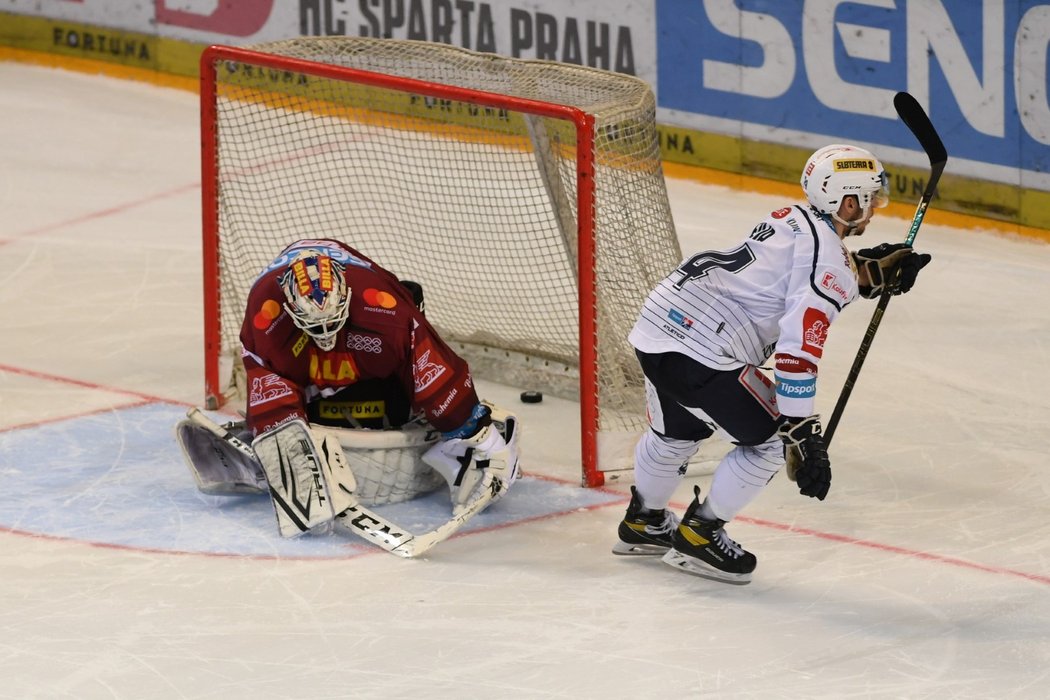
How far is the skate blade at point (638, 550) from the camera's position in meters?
5.08

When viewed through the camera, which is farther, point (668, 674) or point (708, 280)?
point (708, 280)

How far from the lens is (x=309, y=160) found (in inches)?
273

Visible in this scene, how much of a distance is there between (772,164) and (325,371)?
367 cm

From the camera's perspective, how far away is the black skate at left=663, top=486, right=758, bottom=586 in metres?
4.91

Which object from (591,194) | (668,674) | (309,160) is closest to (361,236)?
(309,160)

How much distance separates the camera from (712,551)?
491 centimetres

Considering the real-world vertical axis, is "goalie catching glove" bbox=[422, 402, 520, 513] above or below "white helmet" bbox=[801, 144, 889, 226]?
below

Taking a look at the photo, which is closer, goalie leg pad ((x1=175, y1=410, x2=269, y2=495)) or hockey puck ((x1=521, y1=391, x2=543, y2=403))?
goalie leg pad ((x1=175, y1=410, x2=269, y2=495))

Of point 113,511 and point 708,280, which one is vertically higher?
point 708,280

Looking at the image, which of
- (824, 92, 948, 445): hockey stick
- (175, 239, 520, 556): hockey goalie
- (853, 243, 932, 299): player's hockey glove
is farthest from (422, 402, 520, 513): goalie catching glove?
(853, 243, 932, 299): player's hockey glove

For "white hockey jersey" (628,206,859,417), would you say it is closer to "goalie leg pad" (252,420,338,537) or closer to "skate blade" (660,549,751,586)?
"skate blade" (660,549,751,586)

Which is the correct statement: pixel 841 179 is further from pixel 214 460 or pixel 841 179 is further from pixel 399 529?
pixel 214 460

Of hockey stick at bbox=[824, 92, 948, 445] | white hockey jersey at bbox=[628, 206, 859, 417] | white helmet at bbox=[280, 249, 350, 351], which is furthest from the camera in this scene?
white helmet at bbox=[280, 249, 350, 351]

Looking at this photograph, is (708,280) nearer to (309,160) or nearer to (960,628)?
(960,628)
